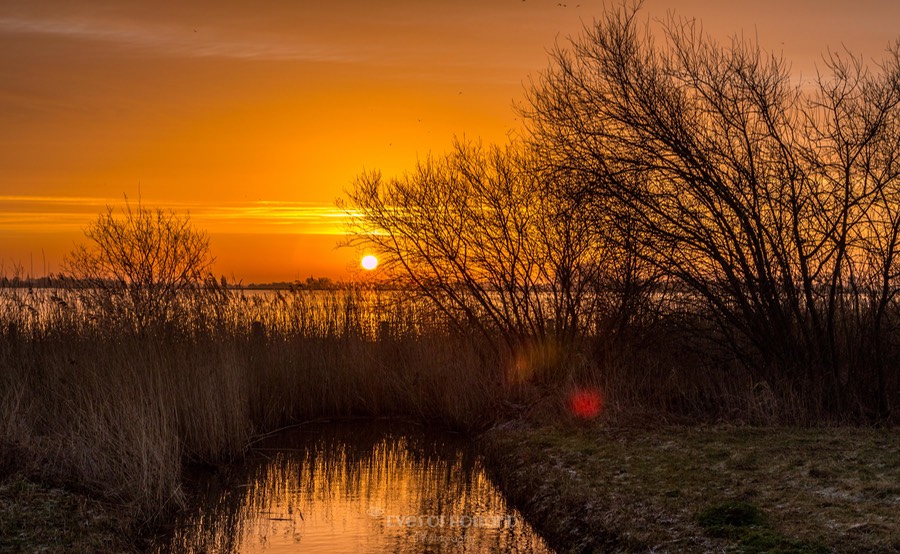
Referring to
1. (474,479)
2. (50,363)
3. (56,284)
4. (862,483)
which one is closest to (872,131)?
(862,483)

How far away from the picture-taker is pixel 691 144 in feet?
40.5

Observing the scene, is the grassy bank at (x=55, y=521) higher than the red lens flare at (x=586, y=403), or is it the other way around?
the red lens flare at (x=586, y=403)

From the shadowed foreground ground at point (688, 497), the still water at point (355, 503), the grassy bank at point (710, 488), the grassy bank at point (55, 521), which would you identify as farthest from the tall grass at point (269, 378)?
the grassy bank at point (710, 488)

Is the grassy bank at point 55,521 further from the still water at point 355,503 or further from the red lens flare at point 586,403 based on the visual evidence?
the red lens flare at point 586,403

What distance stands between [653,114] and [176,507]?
8.41m

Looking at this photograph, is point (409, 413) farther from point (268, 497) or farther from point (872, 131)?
point (872, 131)

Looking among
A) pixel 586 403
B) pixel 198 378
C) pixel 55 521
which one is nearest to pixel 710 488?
pixel 586 403

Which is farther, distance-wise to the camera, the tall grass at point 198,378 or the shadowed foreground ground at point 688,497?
the tall grass at point 198,378

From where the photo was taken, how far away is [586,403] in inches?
492

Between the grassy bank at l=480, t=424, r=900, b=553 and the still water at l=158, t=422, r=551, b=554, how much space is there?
53 cm

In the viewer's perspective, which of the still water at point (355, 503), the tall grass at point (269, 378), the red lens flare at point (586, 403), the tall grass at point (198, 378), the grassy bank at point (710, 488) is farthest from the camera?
the red lens flare at point (586, 403)

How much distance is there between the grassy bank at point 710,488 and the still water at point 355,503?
0.53 meters

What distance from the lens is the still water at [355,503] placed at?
8.33m

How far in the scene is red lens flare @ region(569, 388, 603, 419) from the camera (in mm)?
12180
